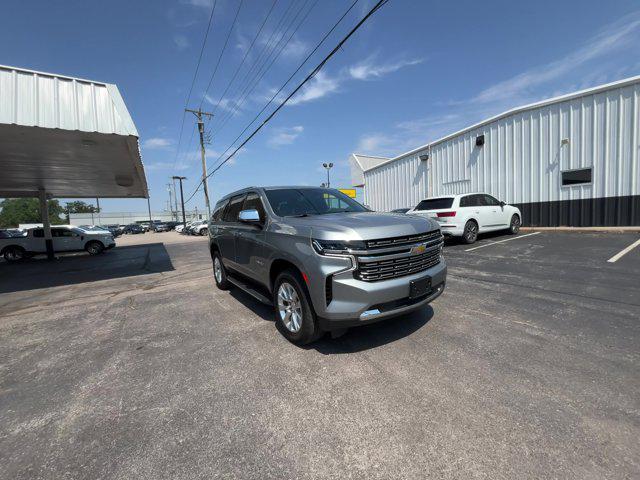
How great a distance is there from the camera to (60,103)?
243 inches

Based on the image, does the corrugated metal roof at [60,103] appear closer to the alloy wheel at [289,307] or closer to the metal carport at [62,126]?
the metal carport at [62,126]

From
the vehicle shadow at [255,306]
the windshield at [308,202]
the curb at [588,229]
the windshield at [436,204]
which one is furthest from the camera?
the curb at [588,229]

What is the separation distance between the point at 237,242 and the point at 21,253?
1888cm

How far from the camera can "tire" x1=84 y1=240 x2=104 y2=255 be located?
18.2m

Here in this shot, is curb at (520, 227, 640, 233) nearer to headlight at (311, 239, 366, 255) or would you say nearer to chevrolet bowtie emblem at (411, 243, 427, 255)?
chevrolet bowtie emblem at (411, 243, 427, 255)

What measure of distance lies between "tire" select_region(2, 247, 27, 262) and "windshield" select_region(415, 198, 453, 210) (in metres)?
20.5

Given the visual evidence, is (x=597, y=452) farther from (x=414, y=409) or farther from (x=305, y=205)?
(x=305, y=205)

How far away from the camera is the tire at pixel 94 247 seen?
59.7 ft

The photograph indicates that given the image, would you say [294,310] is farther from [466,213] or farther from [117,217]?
[117,217]

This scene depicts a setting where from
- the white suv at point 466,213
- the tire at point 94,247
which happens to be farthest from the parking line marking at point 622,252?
the tire at point 94,247

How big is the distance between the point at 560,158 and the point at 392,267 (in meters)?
13.2

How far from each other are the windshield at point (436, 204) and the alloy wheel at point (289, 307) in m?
8.22

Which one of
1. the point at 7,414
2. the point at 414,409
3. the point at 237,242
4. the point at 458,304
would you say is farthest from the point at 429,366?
the point at 7,414

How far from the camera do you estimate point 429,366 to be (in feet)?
9.68
